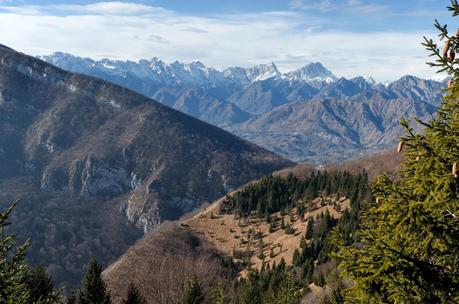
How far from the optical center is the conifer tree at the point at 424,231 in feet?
33.4

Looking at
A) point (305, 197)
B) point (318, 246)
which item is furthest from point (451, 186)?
point (305, 197)

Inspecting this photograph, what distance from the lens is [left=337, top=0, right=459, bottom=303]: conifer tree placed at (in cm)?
1019

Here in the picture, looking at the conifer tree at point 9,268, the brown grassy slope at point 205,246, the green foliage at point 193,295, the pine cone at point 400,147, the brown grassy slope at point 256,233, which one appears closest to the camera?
the pine cone at point 400,147

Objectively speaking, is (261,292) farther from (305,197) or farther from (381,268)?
(305,197)

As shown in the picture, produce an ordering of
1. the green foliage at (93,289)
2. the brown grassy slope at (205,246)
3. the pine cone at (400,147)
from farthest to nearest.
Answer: the brown grassy slope at (205,246) < the green foliage at (93,289) < the pine cone at (400,147)

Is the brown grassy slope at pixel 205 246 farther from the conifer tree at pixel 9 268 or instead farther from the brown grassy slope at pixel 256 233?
the conifer tree at pixel 9 268

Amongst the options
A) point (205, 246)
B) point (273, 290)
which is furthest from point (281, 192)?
point (273, 290)

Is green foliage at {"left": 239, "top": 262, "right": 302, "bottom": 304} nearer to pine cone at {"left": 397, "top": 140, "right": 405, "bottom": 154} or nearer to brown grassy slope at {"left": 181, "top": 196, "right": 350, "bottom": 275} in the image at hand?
brown grassy slope at {"left": 181, "top": 196, "right": 350, "bottom": 275}

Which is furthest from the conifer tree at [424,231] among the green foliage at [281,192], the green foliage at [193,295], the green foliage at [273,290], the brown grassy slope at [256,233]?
the green foliage at [281,192]

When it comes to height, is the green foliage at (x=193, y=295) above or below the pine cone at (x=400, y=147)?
below

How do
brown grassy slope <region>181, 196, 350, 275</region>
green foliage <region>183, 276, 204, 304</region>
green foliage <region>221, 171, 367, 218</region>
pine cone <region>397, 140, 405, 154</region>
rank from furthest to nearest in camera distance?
green foliage <region>221, 171, 367, 218</region>
brown grassy slope <region>181, 196, 350, 275</region>
green foliage <region>183, 276, 204, 304</region>
pine cone <region>397, 140, 405, 154</region>

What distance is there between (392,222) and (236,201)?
14027 cm

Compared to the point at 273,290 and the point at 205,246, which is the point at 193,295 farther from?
the point at 205,246

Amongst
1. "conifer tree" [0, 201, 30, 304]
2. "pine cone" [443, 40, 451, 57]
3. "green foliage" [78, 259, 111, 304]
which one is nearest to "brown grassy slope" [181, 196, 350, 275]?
"green foliage" [78, 259, 111, 304]
